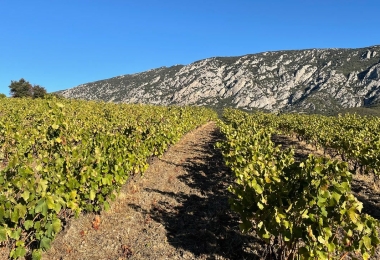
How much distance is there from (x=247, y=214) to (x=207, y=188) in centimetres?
538

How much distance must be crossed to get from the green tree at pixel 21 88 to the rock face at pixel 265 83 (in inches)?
2898

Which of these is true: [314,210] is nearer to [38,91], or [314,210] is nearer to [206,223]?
[206,223]

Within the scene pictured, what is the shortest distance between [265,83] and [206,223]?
130m

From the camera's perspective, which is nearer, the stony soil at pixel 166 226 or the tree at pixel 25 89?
the stony soil at pixel 166 226

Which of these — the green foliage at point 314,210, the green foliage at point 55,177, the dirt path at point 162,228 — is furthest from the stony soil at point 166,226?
the green foliage at point 314,210

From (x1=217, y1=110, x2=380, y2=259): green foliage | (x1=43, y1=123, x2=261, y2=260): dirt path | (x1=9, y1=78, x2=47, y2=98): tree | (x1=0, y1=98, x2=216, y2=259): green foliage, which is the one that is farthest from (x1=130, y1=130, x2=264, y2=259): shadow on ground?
(x1=9, y1=78, x2=47, y2=98): tree

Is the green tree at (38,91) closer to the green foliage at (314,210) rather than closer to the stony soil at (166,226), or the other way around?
the stony soil at (166,226)

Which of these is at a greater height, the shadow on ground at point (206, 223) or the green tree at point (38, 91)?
the green tree at point (38, 91)

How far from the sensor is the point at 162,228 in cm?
752

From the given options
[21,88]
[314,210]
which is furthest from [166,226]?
[21,88]

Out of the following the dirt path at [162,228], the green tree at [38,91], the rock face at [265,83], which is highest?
the rock face at [265,83]

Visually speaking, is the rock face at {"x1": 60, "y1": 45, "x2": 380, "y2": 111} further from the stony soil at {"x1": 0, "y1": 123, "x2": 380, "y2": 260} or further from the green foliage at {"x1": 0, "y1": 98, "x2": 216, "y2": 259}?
the green foliage at {"x1": 0, "y1": 98, "x2": 216, "y2": 259}

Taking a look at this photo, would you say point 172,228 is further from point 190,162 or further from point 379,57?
point 379,57

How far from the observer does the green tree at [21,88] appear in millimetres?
56366
